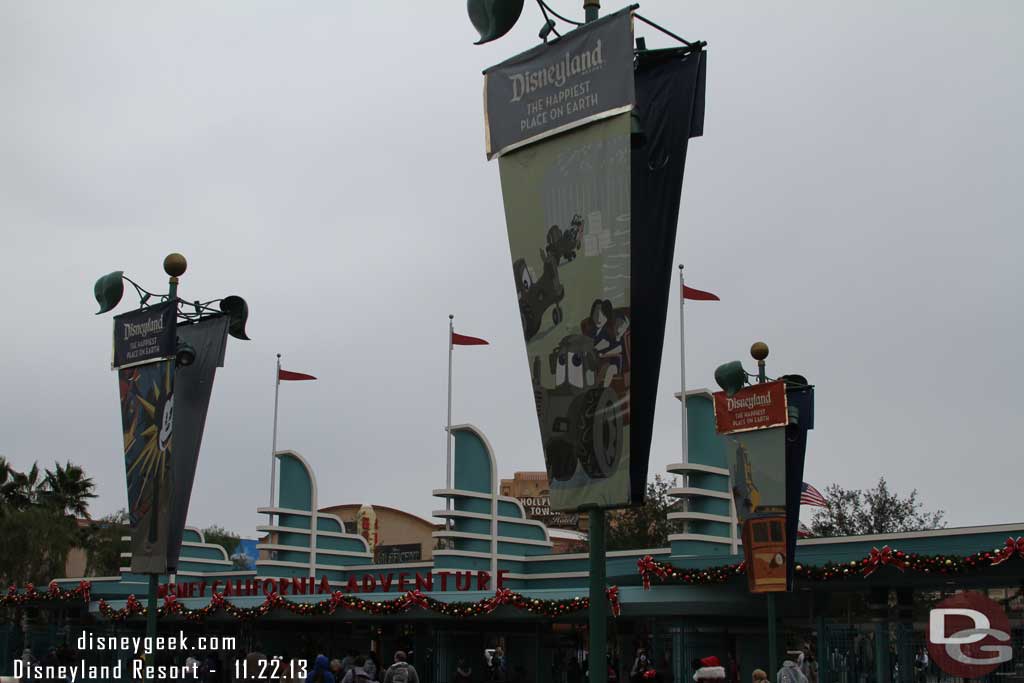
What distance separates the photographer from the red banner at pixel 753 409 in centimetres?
2017

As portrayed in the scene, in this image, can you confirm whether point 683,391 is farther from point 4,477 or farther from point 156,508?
point 4,477

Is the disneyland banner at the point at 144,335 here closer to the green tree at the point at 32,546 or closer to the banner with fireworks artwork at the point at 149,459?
the banner with fireworks artwork at the point at 149,459

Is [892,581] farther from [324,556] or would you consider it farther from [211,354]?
[324,556]

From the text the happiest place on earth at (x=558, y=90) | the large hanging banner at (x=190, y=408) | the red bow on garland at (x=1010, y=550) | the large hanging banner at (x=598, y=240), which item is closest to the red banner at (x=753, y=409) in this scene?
the red bow on garland at (x=1010, y=550)

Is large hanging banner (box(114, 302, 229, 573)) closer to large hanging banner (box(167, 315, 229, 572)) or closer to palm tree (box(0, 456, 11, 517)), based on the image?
large hanging banner (box(167, 315, 229, 572))

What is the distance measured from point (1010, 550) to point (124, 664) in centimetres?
2596

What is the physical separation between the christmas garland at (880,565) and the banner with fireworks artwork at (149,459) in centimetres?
1278

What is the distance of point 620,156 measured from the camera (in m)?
11.3

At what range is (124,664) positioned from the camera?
1391 inches

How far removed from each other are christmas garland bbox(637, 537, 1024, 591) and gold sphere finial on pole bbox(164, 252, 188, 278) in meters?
13.5

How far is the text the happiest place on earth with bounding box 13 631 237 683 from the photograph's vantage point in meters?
29.2

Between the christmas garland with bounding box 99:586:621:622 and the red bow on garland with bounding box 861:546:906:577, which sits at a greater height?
→ the red bow on garland with bounding box 861:546:906:577

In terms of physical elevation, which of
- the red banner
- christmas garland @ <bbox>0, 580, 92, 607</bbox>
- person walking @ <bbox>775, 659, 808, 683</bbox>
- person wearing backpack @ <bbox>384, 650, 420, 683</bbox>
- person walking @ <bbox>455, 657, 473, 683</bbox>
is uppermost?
the red banner

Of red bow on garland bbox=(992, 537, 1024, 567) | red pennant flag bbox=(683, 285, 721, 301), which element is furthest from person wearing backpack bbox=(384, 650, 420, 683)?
red pennant flag bbox=(683, 285, 721, 301)
